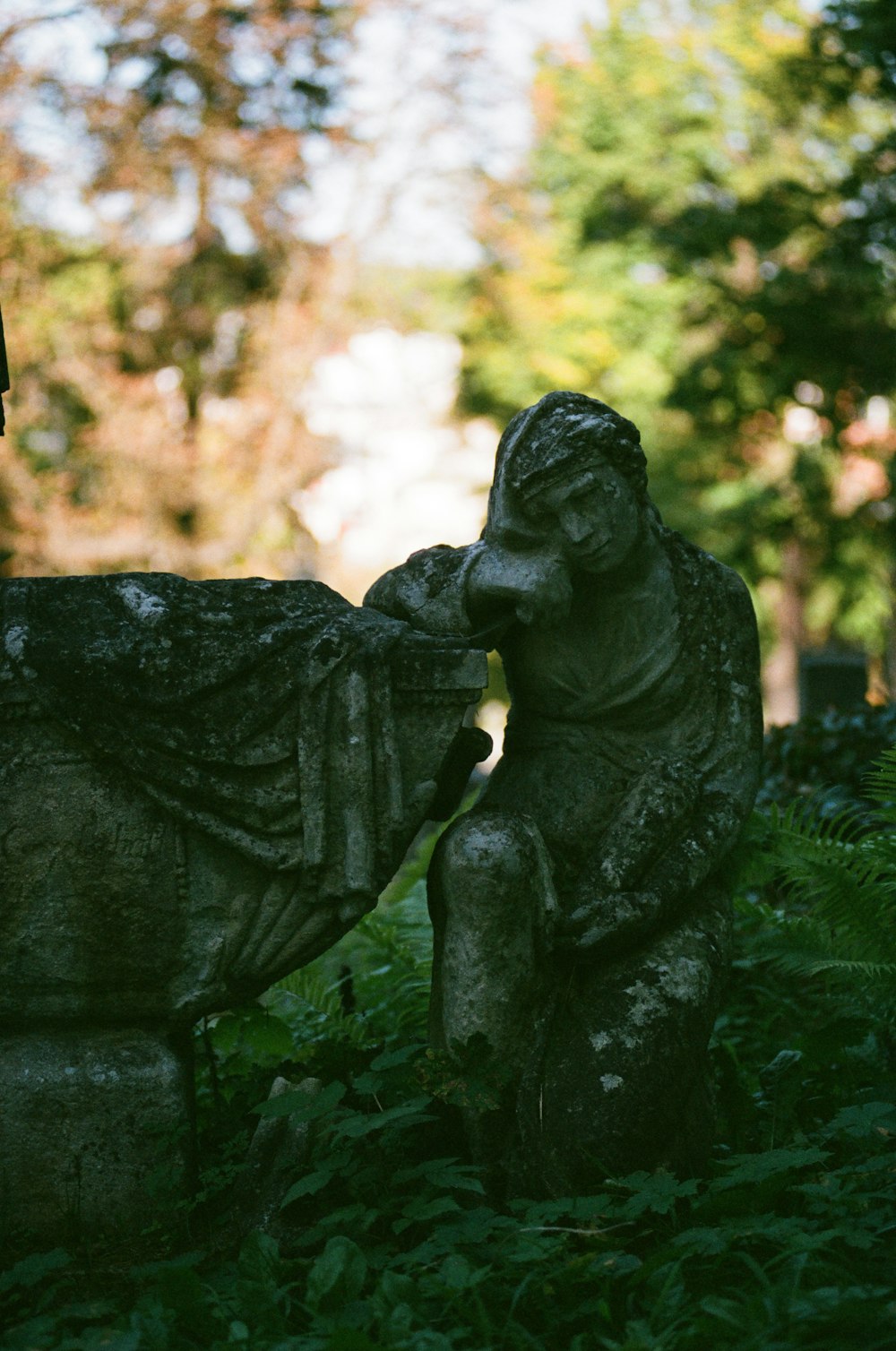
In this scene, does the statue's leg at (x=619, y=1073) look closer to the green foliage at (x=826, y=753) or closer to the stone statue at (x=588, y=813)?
the stone statue at (x=588, y=813)

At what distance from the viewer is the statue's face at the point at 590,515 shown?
11.6ft

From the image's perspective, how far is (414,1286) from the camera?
2885 mm

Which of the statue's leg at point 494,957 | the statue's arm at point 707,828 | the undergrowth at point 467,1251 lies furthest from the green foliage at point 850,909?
the statue's leg at point 494,957

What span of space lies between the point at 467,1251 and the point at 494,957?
2.06 feet

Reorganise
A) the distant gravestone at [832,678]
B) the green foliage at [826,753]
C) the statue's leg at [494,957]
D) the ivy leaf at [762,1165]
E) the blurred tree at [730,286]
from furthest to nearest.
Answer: the blurred tree at [730,286] < the distant gravestone at [832,678] < the green foliage at [826,753] < the statue's leg at [494,957] < the ivy leaf at [762,1165]

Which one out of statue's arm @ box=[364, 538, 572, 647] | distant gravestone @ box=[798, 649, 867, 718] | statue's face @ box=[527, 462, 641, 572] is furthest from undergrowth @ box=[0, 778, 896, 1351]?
distant gravestone @ box=[798, 649, 867, 718]

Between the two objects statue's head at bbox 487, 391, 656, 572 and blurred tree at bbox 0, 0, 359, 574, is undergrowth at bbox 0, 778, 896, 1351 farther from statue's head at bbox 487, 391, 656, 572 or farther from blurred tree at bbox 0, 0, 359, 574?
blurred tree at bbox 0, 0, 359, 574

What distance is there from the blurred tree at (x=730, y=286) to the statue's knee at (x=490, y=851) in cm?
1177

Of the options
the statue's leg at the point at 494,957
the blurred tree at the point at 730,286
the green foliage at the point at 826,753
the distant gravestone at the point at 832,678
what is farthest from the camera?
the blurred tree at the point at 730,286

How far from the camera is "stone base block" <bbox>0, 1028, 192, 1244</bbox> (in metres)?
3.34

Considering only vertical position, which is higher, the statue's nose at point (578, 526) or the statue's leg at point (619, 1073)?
the statue's nose at point (578, 526)

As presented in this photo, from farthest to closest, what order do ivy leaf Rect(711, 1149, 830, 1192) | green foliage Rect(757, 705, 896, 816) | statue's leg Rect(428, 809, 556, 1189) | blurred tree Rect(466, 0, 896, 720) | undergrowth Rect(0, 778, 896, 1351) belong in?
blurred tree Rect(466, 0, 896, 720)
green foliage Rect(757, 705, 896, 816)
statue's leg Rect(428, 809, 556, 1189)
ivy leaf Rect(711, 1149, 830, 1192)
undergrowth Rect(0, 778, 896, 1351)

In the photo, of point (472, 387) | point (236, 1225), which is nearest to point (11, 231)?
point (472, 387)

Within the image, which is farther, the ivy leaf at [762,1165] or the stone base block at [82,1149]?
the stone base block at [82,1149]
